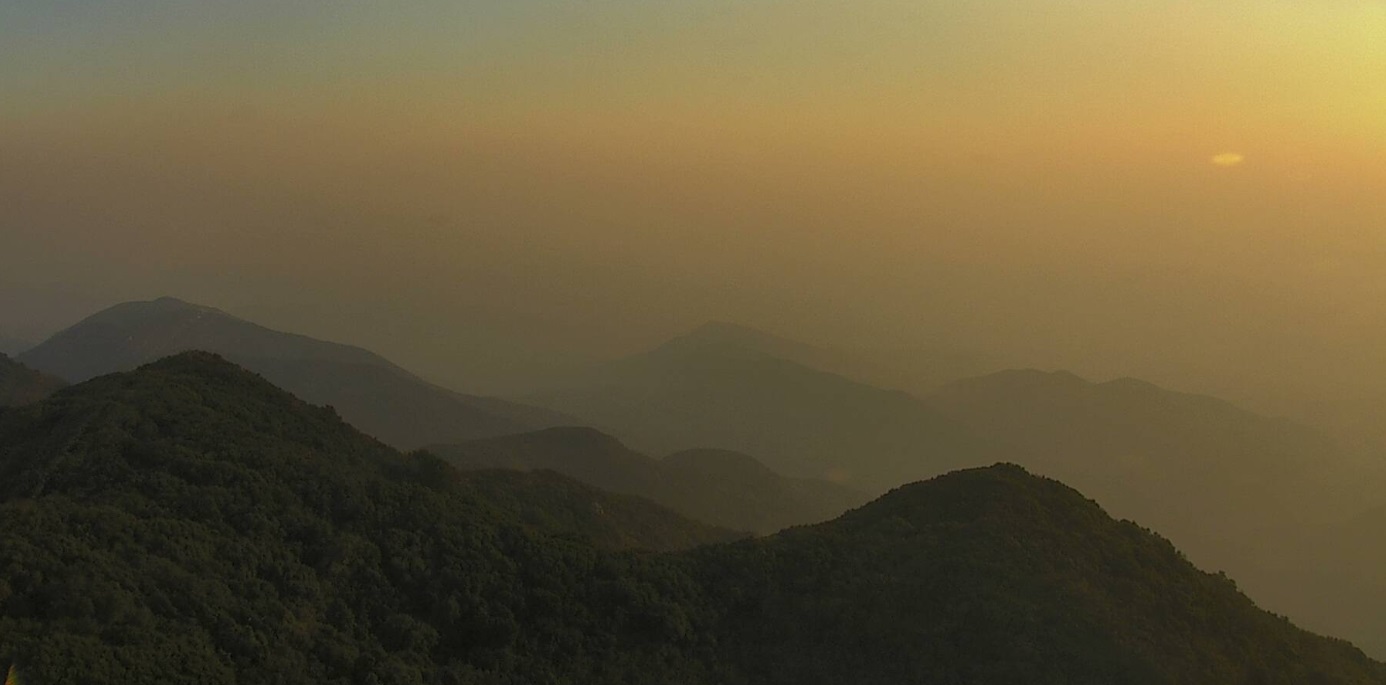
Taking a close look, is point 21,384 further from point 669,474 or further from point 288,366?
point 288,366

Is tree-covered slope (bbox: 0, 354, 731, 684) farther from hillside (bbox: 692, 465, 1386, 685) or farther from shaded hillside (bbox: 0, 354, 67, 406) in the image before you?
shaded hillside (bbox: 0, 354, 67, 406)

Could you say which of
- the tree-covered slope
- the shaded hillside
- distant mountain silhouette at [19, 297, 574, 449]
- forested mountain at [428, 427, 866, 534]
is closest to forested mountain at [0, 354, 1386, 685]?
the tree-covered slope

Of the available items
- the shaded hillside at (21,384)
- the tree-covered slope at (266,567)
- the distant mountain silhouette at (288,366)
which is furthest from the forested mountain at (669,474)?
the tree-covered slope at (266,567)

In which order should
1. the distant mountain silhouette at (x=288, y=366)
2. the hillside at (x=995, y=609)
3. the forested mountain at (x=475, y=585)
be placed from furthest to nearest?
the distant mountain silhouette at (x=288, y=366) → the hillside at (x=995, y=609) → the forested mountain at (x=475, y=585)

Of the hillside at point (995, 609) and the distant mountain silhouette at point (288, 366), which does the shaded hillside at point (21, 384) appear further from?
the hillside at point (995, 609)

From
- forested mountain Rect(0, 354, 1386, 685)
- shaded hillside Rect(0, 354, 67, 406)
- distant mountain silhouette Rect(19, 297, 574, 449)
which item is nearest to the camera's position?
forested mountain Rect(0, 354, 1386, 685)

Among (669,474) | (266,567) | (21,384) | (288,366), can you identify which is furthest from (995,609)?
(288,366)
